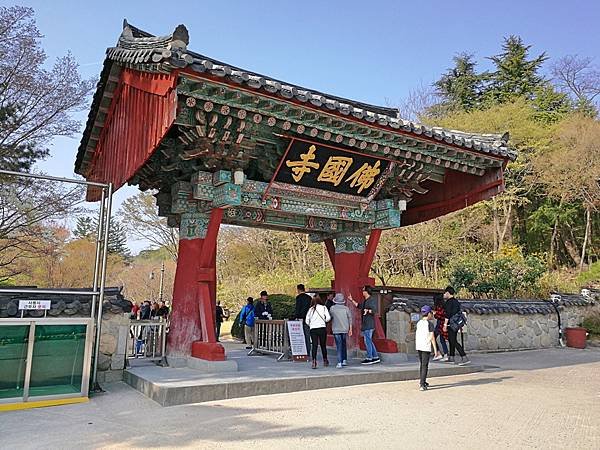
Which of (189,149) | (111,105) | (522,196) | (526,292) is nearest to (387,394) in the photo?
(189,149)

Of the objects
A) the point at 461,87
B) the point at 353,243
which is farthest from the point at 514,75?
the point at 353,243

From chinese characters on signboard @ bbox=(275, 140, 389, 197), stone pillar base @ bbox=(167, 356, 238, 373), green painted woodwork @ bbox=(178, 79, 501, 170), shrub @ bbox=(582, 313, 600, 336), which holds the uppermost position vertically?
green painted woodwork @ bbox=(178, 79, 501, 170)

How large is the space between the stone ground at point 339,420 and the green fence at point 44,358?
428 millimetres

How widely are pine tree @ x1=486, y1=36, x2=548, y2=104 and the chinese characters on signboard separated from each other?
24010mm

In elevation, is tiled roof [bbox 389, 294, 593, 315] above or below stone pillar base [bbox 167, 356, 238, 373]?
above

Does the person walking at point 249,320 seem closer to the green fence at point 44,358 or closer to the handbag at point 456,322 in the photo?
→ the handbag at point 456,322

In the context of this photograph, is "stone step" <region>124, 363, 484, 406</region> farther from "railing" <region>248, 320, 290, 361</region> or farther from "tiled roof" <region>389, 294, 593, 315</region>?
"tiled roof" <region>389, 294, 593, 315</region>

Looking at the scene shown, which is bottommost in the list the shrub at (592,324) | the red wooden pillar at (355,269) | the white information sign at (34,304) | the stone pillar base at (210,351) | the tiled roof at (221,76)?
the stone pillar base at (210,351)

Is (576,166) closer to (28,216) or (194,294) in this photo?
(194,294)

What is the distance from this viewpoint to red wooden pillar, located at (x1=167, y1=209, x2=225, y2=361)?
8.11 metres

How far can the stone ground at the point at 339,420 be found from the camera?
467cm

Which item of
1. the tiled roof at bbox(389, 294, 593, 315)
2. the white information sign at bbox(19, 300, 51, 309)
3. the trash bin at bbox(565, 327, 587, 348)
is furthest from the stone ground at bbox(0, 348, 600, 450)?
the trash bin at bbox(565, 327, 587, 348)

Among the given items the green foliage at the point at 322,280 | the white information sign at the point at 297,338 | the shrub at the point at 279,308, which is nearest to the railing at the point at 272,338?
the white information sign at the point at 297,338

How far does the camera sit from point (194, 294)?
838 cm
